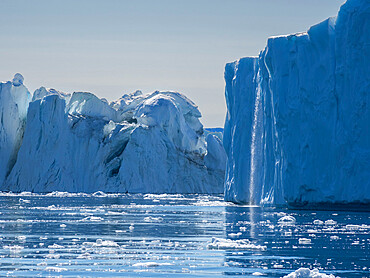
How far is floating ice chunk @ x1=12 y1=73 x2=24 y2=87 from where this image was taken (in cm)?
5308

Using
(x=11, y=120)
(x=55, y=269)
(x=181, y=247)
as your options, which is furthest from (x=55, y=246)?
(x=11, y=120)

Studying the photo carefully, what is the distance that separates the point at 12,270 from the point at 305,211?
17448mm

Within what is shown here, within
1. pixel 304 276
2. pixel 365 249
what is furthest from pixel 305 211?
pixel 304 276

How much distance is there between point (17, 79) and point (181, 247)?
137 ft

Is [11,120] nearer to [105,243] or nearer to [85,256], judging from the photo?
[105,243]

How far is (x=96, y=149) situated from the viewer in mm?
50531

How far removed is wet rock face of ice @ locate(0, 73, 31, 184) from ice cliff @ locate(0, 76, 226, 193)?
68mm

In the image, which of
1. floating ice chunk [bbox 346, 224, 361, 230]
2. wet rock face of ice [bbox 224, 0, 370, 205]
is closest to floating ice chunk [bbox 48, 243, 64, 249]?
floating ice chunk [bbox 346, 224, 361, 230]

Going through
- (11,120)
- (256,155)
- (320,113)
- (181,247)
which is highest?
(11,120)

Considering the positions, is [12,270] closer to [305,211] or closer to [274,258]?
[274,258]

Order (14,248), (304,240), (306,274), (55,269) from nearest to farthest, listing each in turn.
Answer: (306,274) → (55,269) → (14,248) → (304,240)

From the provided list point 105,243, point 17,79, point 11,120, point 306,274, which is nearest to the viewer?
point 306,274

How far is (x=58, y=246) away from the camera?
13789mm

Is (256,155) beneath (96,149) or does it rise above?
beneath
